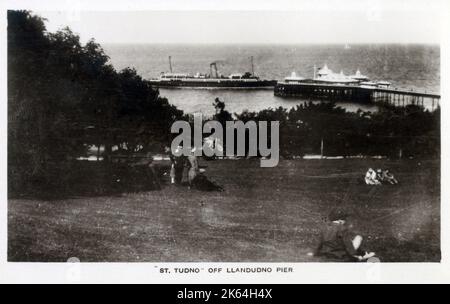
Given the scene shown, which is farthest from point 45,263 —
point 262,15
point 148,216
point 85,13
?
point 262,15

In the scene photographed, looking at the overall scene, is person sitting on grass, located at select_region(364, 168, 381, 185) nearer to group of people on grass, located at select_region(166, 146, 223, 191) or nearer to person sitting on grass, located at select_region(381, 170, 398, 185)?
person sitting on grass, located at select_region(381, 170, 398, 185)

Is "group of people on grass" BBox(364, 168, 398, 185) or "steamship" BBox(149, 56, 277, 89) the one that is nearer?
"group of people on grass" BBox(364, 168, 398, 185)

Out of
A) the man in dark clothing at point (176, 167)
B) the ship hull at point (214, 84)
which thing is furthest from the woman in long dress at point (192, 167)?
the ship hull at point (214, 84)

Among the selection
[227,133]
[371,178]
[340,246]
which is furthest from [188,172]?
[371,178]

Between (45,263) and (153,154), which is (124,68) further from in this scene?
(45,263)

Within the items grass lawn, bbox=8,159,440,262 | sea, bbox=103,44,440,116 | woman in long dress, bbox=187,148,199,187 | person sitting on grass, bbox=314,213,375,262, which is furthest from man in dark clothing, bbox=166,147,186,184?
person sitting on grass, bbox=314,213,375,262

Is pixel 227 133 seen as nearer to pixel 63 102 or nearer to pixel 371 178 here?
pixel 371 178
